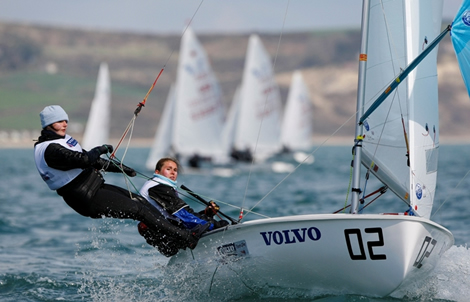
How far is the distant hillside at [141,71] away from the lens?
4195 inches

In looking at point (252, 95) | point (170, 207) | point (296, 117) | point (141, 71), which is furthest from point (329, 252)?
point (141, 71)

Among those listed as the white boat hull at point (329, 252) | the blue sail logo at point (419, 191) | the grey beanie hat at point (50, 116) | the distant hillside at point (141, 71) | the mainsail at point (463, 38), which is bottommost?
the white boat hull at point (329, 252)

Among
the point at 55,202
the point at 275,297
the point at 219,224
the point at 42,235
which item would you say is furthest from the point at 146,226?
the point at 55,202

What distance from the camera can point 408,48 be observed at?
5566 mm

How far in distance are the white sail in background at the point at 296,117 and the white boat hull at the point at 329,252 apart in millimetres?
34927

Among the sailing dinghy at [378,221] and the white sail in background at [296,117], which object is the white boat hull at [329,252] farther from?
the white sail in background at [296,117]

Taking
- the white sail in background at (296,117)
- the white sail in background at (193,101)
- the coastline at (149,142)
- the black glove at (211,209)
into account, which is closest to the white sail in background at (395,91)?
the black glove at (211,209)

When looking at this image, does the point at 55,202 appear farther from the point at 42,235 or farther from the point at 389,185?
the point at 389,185

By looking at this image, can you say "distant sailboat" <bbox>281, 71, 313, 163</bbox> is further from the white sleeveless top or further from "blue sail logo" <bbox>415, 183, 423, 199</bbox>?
the white sleeveless top

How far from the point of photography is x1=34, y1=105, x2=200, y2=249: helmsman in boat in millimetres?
4707

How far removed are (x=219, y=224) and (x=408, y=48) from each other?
2.13m

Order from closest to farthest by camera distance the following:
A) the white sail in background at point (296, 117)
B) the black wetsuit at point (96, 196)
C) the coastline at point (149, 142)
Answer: the black wetsuit at point (96, 196) < the white sail in background at point (296, 117) < the coastline at point (149, 142)

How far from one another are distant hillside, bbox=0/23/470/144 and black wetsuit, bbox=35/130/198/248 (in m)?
89.4

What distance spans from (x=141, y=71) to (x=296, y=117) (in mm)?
94243
